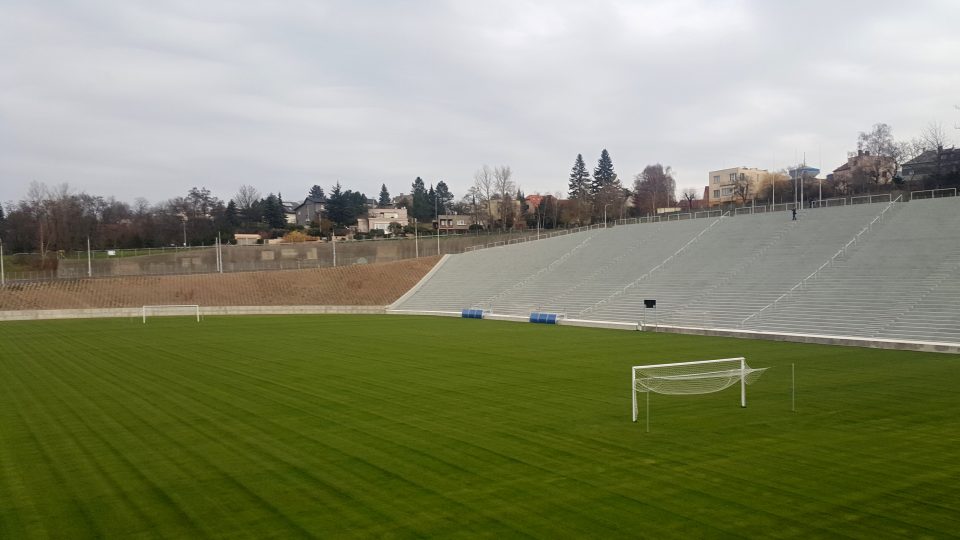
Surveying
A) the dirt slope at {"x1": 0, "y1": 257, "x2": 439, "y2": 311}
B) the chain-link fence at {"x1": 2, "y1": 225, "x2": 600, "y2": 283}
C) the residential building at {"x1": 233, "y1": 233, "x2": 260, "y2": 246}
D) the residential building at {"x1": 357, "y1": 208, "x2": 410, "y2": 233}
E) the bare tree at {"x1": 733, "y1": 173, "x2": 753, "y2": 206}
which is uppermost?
the bare tree at {"x1": 733, "y1": 173, "x2": 753, "y2": 206}

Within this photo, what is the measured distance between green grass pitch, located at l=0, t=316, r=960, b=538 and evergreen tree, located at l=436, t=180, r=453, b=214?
483ft

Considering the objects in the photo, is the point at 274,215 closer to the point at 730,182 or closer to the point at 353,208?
the point at 353,208

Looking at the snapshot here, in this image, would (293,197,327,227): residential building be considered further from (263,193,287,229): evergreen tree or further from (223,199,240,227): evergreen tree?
(263,193,287,229): evergreen tree

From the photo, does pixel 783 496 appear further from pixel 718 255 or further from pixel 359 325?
pixel 718 255

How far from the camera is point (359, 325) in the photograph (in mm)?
40938

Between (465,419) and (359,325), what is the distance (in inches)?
1093

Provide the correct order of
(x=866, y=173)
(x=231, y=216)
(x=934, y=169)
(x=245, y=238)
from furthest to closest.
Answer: (x=231, y=216) < (x=245, y=238) < (x=866, y=173) < (x=934, y=169)

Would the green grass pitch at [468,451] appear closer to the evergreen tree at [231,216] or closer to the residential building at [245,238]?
the residential building at [245,238]

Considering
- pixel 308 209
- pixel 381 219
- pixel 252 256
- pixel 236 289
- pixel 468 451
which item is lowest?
pixel 236 289

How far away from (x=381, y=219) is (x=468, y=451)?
144 meters

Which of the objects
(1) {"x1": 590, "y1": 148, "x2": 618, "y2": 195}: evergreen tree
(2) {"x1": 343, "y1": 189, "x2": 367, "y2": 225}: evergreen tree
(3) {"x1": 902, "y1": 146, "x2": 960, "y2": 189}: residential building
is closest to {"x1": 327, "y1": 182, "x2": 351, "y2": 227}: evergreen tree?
(2) {"x1": 343, "y1": 189, "x2": 367, "y2": 225}: evergreen tree

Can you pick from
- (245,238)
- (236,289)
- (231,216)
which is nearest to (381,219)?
(231,216)

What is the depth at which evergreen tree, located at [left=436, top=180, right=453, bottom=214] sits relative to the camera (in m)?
170

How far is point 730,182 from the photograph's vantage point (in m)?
131
